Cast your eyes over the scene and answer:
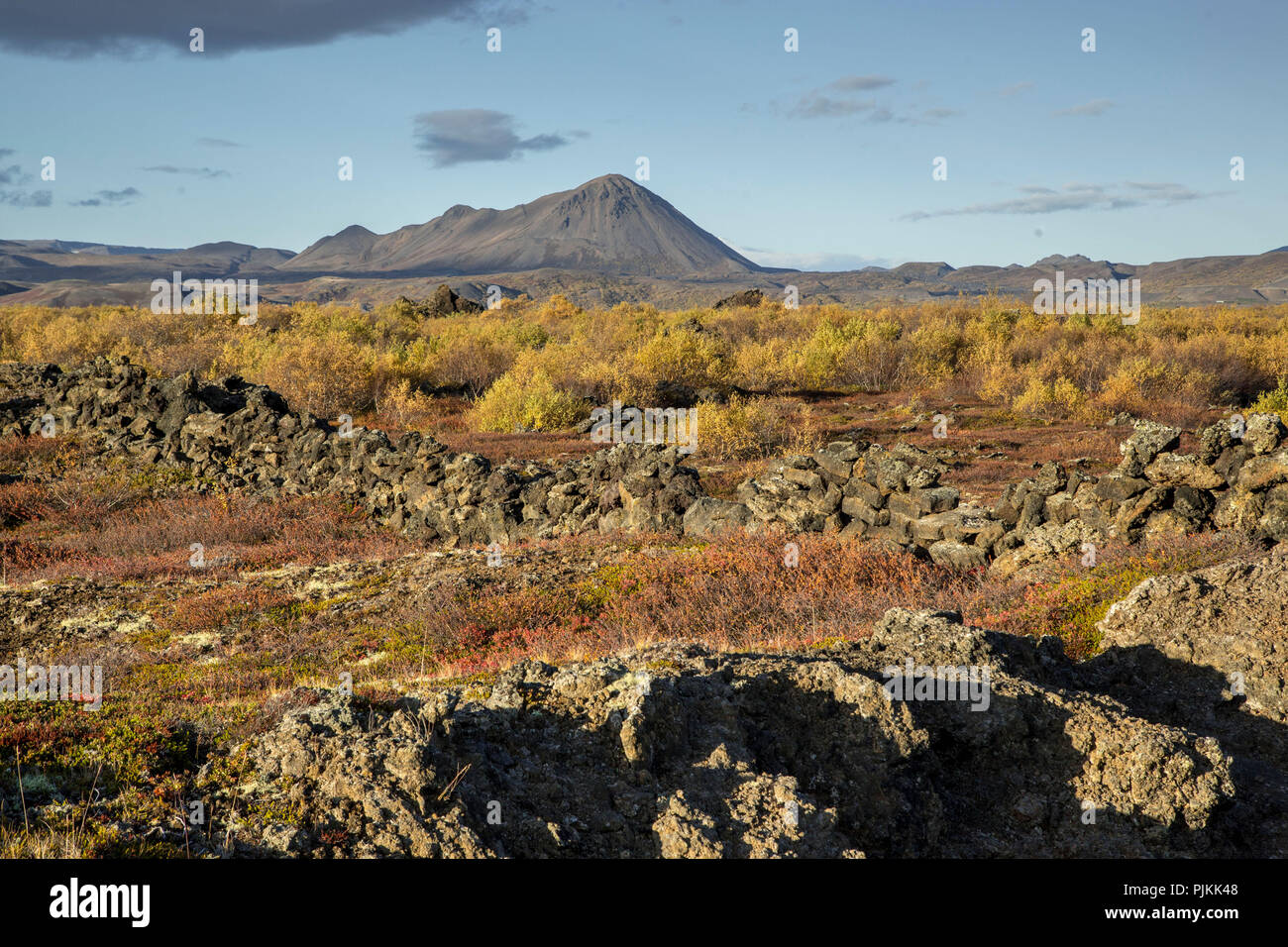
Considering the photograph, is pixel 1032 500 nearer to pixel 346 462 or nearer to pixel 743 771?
pixel 743 771

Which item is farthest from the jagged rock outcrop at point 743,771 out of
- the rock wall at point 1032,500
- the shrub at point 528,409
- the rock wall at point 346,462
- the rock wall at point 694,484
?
the shrub at point 528,409

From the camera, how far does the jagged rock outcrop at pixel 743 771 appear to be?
4.03m

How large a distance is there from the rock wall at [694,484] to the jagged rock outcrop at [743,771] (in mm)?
6205

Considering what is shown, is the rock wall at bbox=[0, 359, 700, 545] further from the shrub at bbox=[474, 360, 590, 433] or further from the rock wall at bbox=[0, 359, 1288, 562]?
the shrub at bbox=[474, 360, 590, 433]

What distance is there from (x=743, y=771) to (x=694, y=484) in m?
10.7

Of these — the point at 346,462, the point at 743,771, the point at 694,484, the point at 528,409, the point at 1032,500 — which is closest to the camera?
the point at 743,771

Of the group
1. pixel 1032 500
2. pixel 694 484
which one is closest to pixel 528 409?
pixel 694 484

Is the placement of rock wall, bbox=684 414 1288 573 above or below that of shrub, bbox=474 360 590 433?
below

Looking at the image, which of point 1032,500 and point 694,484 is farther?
point 694,484

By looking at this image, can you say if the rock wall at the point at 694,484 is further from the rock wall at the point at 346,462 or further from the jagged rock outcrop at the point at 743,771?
the jagged rock outcrop at the point at 743,771

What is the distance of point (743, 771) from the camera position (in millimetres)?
4527

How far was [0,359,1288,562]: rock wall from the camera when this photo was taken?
11.5m

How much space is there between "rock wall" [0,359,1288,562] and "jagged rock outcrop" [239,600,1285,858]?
6.20 m

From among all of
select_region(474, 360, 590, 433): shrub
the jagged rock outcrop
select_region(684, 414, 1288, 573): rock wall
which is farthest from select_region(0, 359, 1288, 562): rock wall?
select_region(474, 360, 590, 433): shrub
